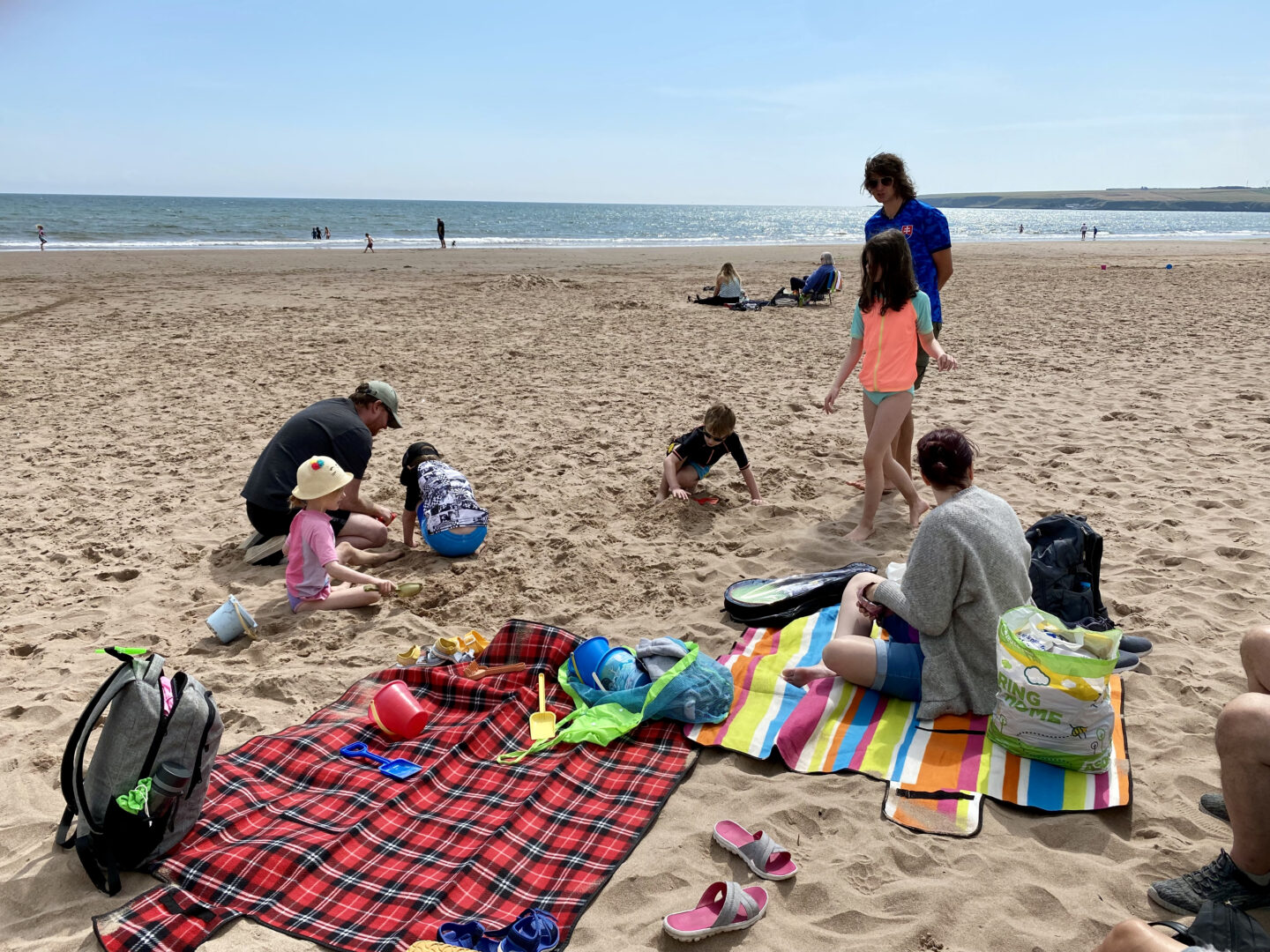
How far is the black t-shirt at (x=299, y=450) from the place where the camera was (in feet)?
17.0

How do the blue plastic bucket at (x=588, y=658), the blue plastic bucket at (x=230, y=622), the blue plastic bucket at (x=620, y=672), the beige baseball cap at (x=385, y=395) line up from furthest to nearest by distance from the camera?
1. the beige baseball cap at (x=385, y=395)
2. the blue plastic bucket at (x=230, y=622)
3. the blue plastic bucket at (x=588, y=658)
4. the blue plastic bucket at (x=620, y=672)

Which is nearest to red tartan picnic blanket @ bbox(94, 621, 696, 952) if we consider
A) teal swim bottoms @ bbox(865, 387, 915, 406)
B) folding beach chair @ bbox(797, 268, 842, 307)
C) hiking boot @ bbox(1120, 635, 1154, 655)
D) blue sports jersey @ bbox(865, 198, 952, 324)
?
hiking boot @ bbox(1120, 635, 1154, 655)

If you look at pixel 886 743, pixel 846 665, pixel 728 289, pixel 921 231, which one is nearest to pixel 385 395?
pixel 846 665

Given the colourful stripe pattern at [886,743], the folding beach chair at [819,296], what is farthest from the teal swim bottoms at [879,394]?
the folding beach chair at [819,296]

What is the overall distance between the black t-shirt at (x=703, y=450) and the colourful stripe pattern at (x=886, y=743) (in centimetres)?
207

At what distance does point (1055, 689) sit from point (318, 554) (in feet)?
11.8

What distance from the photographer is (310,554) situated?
4617 mm

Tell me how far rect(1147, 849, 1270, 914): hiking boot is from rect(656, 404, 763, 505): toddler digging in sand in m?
3.60

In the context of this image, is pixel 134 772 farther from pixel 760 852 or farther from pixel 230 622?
pixel 760 852

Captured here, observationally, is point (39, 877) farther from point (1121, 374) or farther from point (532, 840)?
point (1121, 374)

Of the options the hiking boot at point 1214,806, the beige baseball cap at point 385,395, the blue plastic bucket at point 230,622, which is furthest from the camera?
the beige baseball cap at point 385,395

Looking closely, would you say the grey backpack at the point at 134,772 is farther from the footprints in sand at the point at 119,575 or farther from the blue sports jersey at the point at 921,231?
the blue sports jersey at the point at 921,231

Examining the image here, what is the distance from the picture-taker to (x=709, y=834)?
291 centimetres

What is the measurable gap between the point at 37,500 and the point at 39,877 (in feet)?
A: 14.0
